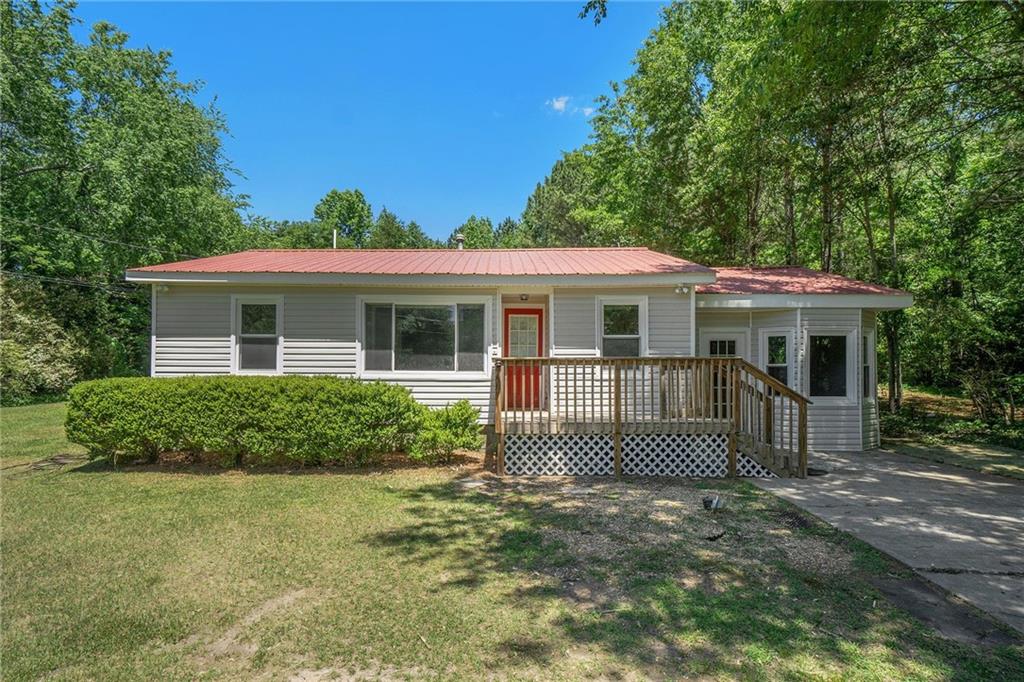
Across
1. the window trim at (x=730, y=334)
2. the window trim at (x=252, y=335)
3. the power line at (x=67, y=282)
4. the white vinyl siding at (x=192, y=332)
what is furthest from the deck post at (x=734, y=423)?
the power line at (x=67, y=282)

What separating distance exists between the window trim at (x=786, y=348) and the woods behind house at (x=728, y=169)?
3.48 m

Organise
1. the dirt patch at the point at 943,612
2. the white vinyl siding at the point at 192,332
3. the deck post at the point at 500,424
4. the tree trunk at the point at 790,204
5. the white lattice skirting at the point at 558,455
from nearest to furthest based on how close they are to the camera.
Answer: the dirt patch at the point at 943,612 < the deck post at the point at 500,424 < the white lattice skirting at the point at 558,455 < the white vinyl siding at the point at 192,332 < the tree trunk at the point at 790,204

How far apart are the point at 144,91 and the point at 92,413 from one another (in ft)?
68.0

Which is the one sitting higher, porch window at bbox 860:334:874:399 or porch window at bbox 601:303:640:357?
porch window at bbox 601:303:640:357

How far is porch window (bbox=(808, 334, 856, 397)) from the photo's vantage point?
8.97 metres

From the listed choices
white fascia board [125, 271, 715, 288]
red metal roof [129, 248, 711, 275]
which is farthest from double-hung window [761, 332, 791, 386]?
white fascia board [125, 271, 715, 288]

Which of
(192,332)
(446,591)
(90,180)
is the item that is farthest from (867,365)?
(90,180)

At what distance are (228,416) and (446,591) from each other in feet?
16.8

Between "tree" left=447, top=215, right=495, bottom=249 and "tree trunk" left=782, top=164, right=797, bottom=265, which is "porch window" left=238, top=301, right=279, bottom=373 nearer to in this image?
"tree trunk" left=782, top=164, right=797, bottom=265

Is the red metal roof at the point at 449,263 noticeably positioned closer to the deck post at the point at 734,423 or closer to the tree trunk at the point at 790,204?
the deck post at the point at 734,423

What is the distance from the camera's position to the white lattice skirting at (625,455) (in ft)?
23.8

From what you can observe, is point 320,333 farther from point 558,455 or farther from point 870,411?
point 870,411

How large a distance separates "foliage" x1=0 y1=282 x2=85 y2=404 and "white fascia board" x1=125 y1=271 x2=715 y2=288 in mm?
10597

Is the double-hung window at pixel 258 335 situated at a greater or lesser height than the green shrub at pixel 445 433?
greater
